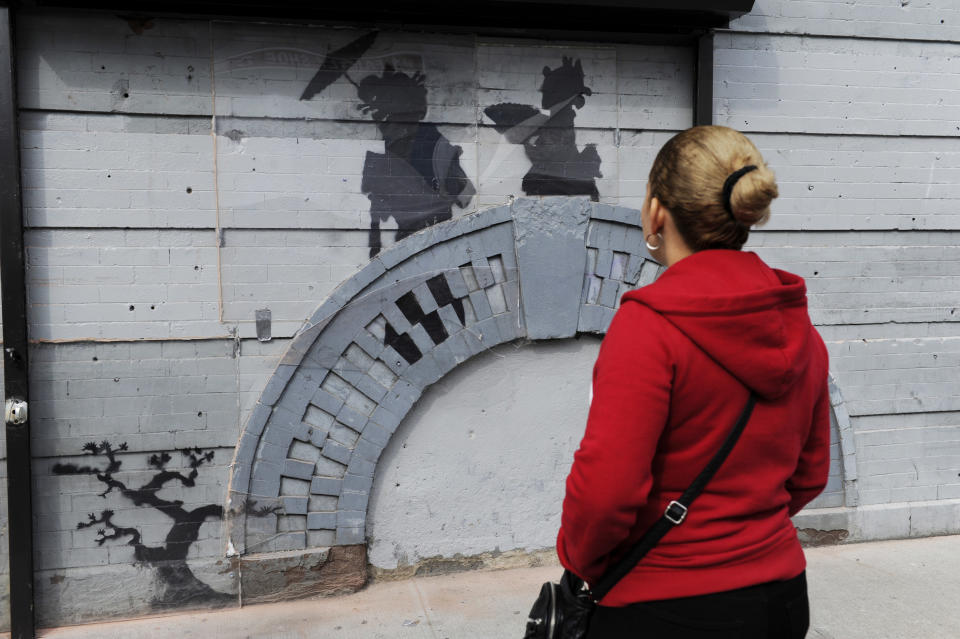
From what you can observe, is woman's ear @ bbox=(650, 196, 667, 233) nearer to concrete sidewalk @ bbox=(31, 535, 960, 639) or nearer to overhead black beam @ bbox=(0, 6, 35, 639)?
concrete sidewalk @ bbox=(31, 535, 960, 639)

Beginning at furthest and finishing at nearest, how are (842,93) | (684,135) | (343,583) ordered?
(842,93), (343,583), (684,135)

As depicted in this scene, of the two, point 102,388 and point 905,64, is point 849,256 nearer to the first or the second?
point 905,64

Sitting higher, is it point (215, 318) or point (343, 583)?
point (215, 318)

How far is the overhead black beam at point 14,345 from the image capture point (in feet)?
11.3

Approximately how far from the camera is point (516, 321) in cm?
406

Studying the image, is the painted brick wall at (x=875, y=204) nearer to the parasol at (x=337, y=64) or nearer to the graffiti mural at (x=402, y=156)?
the graffiti mural at (x=402, y=156)

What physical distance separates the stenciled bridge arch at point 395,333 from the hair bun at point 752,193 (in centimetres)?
245

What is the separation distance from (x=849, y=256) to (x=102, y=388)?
13.0 feet

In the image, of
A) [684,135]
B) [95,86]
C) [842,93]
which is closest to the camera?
[684,135]

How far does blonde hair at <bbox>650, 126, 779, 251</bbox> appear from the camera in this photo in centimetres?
159

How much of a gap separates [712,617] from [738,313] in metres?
0.61

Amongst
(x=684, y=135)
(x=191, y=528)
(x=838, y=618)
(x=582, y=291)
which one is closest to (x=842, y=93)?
(x=582, y=291)

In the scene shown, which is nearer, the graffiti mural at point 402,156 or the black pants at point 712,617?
the black pants at point 712,617

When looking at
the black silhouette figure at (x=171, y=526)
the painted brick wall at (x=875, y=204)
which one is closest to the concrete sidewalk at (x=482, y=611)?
the black silhouette figure at (x=171, y=526)
